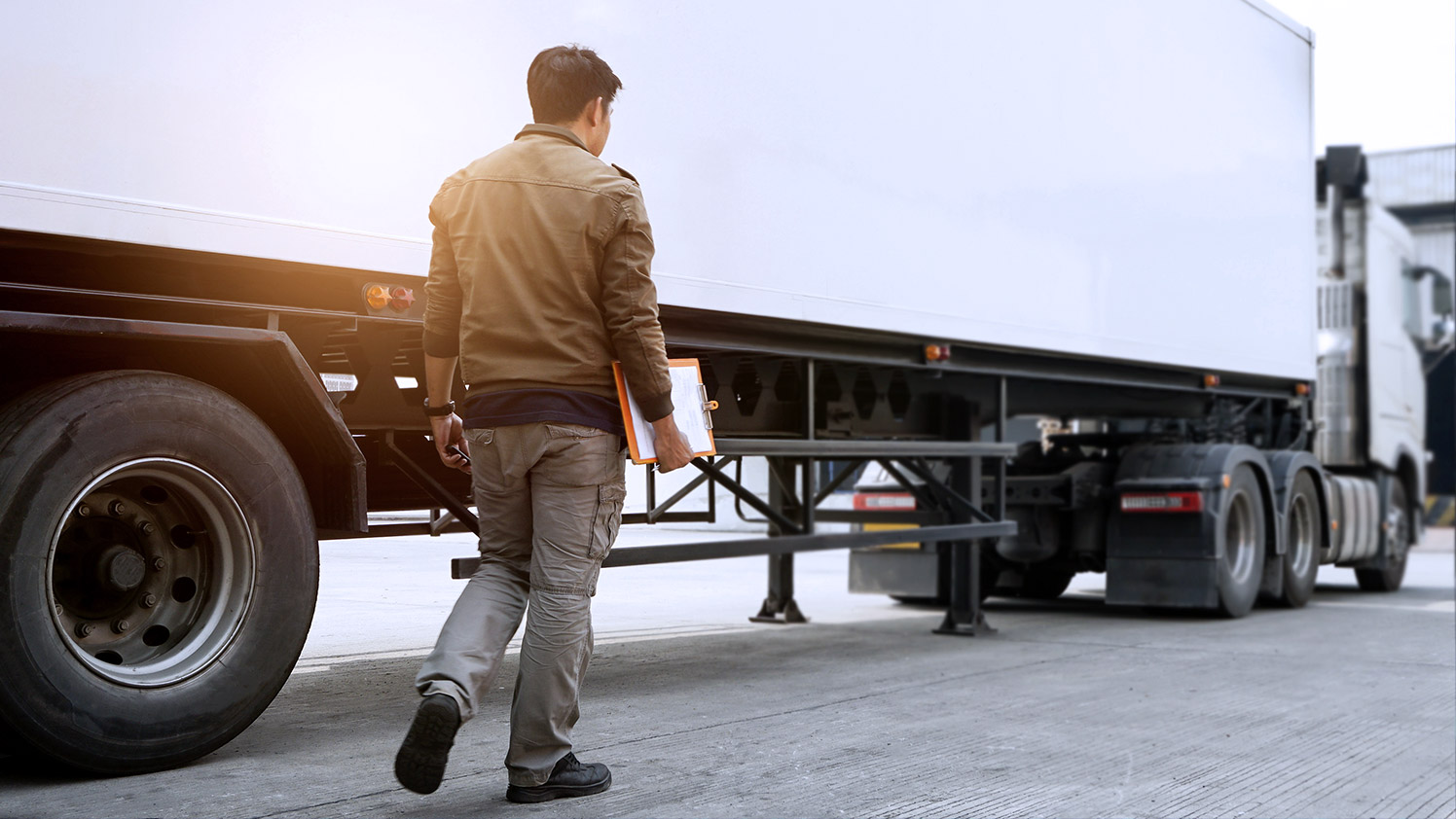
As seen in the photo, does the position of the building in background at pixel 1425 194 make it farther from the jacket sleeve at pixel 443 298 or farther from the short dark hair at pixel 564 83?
the jacket sleeve at pixel 443 298

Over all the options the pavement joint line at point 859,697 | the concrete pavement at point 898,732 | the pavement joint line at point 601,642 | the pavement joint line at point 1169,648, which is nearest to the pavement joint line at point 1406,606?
the concrete pavement at point 898,732

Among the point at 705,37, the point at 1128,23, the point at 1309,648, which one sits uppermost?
the point at 1128,23

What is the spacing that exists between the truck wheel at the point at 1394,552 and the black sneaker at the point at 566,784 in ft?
33.6

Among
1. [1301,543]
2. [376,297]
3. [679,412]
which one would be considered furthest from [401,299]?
[1301,543]

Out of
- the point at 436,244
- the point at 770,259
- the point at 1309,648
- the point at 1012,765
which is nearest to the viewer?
the point at 436,244

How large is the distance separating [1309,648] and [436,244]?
5737 millimetres

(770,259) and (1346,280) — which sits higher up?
(1346,280)

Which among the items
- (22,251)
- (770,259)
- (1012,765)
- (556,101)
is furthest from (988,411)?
(22,251)

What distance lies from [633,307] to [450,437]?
738mm

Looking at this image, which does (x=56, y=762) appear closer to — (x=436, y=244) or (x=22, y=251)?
(x=22, y=251)

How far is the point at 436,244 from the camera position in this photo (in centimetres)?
364

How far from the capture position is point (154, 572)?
153 inches

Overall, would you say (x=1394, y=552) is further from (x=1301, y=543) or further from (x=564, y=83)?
(x=564, y=83)

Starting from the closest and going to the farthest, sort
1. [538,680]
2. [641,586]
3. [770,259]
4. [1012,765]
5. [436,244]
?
1. [538,680]
2. [436,244]
3. [1012,765]
4. [770,259]
5. [641,586]
